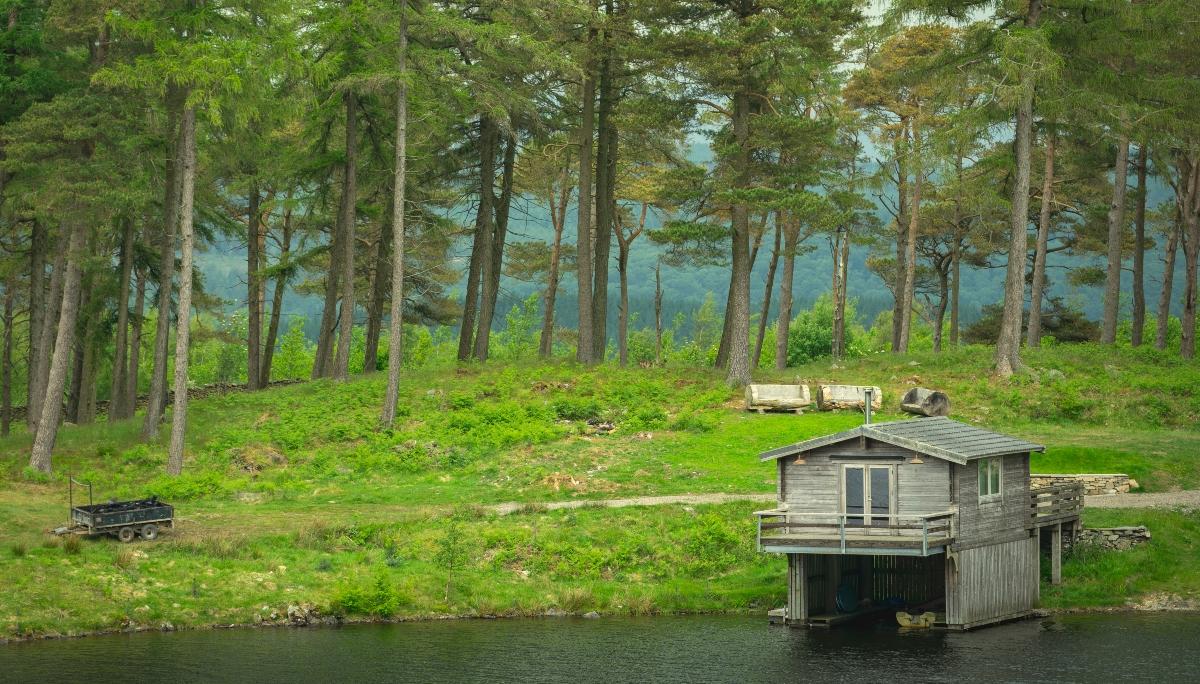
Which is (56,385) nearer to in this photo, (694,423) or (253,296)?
(253,296)

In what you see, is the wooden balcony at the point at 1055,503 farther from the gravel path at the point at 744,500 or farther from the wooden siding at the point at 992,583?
the gravel path at the point at 744,500

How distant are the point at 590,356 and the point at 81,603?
2650 centimetres

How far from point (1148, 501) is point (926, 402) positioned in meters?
9.46

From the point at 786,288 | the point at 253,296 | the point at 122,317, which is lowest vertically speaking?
the point at 122,317

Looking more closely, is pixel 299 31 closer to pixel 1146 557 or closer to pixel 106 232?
pixel 106 232

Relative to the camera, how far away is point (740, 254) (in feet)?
163

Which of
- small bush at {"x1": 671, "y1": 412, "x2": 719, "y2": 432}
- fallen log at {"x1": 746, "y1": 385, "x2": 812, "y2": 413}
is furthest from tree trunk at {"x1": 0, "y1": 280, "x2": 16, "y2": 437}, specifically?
fallen log at {"x1": 746, "y1": 385, "x2": 812, "y2": 413}

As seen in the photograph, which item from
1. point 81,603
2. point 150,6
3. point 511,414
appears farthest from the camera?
point 511,414

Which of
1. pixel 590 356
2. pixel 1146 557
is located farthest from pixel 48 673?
pixel 590 356

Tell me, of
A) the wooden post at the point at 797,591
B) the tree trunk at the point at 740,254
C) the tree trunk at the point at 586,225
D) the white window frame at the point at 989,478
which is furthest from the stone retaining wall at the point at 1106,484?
the tree trunk at the point at 586,225

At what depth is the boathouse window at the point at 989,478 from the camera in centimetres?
3003

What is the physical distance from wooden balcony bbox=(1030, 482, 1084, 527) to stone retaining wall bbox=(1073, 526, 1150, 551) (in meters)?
0.77

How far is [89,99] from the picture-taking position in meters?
39.8

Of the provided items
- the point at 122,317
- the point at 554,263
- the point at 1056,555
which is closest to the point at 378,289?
the point at 554,263
